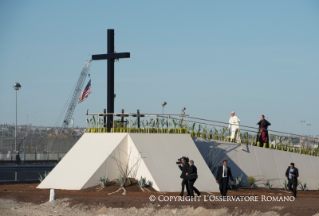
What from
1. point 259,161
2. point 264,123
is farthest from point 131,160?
point 264,123

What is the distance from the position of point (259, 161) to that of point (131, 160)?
7.61 meters

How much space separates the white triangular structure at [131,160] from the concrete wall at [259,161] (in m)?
2.59

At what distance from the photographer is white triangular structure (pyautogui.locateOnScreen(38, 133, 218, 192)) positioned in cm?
2308

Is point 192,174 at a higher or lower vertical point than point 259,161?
lower

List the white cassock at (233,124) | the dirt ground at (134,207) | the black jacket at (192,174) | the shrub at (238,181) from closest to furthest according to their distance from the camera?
the dirt ground at (134,207) < the black jacket at (192,174) < the shrub at (238,181) < the white cassock at (233,124)

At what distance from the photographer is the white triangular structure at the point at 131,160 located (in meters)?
23.1

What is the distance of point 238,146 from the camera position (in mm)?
27984

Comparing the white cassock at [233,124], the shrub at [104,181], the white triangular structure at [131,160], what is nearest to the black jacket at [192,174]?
the white triangular structure at [131,160]

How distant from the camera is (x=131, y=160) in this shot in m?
23.9

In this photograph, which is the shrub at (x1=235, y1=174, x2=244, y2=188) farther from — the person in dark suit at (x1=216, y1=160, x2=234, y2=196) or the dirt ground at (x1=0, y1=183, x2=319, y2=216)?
the dirt ground at (x1=0, y1=183, x2=319, y2=216)

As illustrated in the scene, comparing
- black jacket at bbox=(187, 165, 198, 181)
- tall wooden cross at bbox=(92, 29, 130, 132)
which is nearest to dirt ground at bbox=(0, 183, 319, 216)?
black jacket at bbox=(187, 165, 198, 181)

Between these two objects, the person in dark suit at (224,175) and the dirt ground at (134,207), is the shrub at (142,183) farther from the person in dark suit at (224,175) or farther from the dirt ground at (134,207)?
the person in dark suit at (224,175)

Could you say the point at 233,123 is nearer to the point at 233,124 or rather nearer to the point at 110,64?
the point at 233,124

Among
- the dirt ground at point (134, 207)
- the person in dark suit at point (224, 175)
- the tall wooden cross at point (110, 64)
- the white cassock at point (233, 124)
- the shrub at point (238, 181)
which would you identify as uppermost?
the tall wooden cross at point (110, 64)
